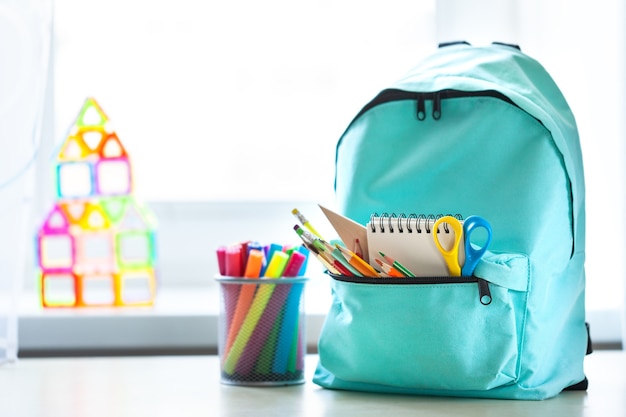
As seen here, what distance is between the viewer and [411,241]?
2.62 ft

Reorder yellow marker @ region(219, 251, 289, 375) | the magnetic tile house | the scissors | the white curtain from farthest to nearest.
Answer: the magnetic tile house, the white curtain, yellow marker @ region(219, 251, 289, 375), the scissors

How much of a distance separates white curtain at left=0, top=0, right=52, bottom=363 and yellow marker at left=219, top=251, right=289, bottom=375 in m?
0.30

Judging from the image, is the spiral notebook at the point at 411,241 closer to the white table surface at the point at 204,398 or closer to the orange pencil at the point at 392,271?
the orange pencil at the point at 392,271

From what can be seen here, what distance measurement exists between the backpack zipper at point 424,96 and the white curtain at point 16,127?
0.42 m

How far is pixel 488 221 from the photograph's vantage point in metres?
0.84

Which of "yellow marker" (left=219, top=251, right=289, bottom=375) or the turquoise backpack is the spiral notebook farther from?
"yellow marker" (left=219, top=251, right=289, bottom=375)

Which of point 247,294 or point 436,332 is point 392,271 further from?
point 247,294

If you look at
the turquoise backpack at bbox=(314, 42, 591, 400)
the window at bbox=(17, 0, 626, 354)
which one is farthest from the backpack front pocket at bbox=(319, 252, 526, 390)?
the window at bbox=(17, 0, 626, 354)

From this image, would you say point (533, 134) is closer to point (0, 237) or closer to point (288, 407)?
point (288, 407)

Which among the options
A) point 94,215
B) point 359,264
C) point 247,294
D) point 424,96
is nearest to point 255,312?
point 247,294

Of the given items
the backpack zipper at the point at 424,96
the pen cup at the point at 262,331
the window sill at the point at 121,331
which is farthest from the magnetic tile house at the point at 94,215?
the backpack zipper at the point at 424,96

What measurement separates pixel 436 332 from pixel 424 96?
9.4 inches

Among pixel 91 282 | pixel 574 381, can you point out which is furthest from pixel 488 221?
pixel 91 282

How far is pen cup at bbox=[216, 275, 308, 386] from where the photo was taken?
917 mm
